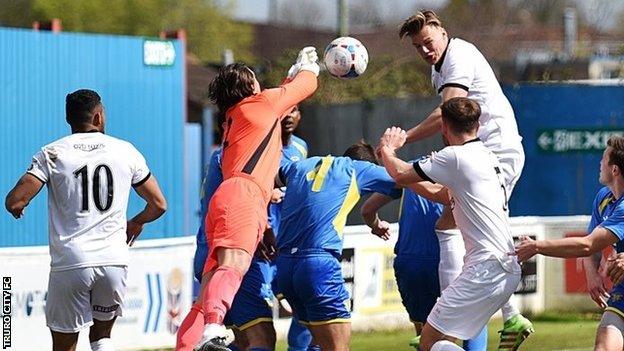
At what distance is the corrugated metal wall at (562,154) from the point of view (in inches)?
856

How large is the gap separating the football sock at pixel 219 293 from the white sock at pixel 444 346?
4.51 ft

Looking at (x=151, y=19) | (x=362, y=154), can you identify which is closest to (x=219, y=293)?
(x=362, y=154)

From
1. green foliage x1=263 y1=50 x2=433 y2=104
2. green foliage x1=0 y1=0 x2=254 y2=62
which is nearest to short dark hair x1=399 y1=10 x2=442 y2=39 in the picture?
green foliage x1=263 y1=50 x2=433 y2=104

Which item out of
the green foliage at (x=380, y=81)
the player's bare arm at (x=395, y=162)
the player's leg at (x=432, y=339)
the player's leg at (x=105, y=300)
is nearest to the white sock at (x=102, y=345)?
the player's leg at (x=105, y=300)

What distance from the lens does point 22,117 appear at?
20484mm

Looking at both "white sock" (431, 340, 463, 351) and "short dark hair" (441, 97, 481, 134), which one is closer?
"white sock" (431, 340, 463, 351)

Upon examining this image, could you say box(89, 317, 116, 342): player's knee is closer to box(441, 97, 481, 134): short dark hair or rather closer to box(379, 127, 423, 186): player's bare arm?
box(379, 127, 423, 186): player's bare arm

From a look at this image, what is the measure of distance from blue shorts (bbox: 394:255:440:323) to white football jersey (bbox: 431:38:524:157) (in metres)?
1.17

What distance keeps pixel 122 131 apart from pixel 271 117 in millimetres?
12753

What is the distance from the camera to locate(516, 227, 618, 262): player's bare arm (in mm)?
9114

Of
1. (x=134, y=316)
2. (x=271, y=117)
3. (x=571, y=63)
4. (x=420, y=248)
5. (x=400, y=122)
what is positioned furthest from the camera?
(x=571, y=63)

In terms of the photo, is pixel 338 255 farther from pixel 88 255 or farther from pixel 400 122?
pixel 400 122

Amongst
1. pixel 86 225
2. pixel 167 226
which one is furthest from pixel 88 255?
pixel 167 226

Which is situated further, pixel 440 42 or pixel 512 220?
pixel 512 220
